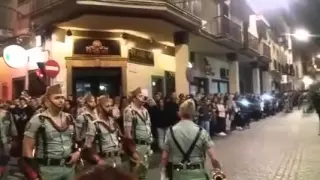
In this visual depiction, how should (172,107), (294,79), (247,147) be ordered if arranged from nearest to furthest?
1. (172,107)
2. (247,147)
3. (294,79)

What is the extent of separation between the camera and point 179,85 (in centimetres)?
1855

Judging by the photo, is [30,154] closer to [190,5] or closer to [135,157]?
[135,157]

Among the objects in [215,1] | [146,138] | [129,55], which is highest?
[215,1]

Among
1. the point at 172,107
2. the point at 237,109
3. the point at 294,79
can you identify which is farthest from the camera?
the point at 294,79

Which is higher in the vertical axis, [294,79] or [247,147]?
[294,79]

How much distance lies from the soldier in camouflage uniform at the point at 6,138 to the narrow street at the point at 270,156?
2.90 m

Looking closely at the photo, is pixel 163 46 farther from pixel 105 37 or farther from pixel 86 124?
pixel 86 124

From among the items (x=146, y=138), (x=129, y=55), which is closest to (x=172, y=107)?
(x=129, y=55)

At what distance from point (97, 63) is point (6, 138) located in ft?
31.1

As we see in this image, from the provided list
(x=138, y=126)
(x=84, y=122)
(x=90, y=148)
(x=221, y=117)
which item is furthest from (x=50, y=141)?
(x=221, y=117)

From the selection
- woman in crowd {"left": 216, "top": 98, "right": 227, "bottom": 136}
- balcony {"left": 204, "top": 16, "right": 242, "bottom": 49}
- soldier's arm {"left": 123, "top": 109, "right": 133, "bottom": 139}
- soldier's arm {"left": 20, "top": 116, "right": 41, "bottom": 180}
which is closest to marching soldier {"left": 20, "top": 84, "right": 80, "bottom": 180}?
soldier's arm {"left": 20, "top": 116, "right": 41, "bottom": 180}

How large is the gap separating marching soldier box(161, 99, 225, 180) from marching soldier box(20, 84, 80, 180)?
1.13 m

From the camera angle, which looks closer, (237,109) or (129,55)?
(129,55)

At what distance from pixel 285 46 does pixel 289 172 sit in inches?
2084
